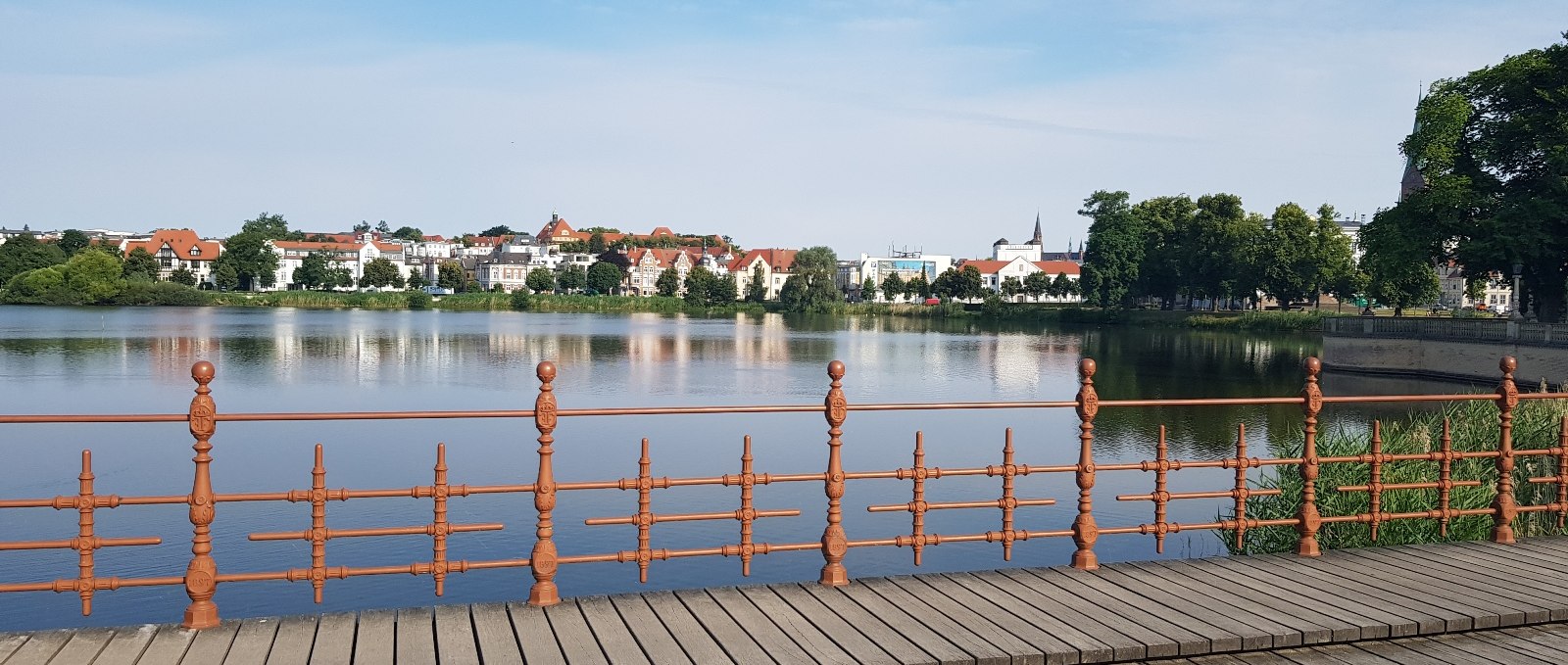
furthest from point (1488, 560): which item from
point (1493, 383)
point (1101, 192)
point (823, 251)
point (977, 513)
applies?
point (823, 251)

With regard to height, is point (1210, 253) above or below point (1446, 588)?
above

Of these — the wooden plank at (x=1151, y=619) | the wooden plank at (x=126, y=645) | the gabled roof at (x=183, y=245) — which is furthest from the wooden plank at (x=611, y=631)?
the gabled roof at (x=183, y=245)

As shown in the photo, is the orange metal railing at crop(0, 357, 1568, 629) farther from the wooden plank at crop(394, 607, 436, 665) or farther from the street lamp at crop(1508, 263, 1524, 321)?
the street lamp at crop(1508, 263, 1524, 321)

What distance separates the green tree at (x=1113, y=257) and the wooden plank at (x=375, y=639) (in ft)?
304

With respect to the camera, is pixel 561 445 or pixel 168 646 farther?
pixel 561 445

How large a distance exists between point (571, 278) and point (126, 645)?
162 m

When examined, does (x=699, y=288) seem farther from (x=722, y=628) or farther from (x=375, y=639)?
(x=375, y=639)

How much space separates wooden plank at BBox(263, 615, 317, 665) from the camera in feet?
18.3

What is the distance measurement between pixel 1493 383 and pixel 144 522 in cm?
4054

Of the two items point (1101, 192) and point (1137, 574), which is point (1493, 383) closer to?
point (1137, 574)

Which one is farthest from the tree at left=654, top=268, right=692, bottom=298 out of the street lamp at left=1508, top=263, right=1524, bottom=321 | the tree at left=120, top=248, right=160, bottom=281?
the street lamp at left=1508, top=263, right=1524, bottom=321

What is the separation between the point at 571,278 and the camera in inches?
6531

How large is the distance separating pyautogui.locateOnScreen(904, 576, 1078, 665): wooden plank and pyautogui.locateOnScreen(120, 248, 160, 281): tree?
132789mm

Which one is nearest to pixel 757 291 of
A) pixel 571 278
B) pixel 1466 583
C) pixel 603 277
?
pixel 603 277
